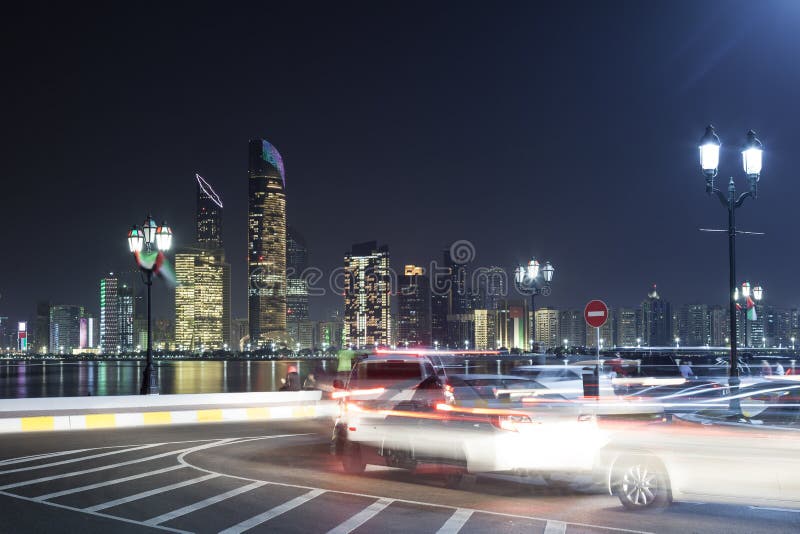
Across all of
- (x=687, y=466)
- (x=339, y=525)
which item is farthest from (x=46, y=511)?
(x=687, y=466)

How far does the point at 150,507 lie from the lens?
11.0 m

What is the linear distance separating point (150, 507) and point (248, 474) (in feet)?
10.6

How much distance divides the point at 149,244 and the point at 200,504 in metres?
19.2

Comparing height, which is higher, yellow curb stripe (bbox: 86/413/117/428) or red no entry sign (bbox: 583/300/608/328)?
red no entry sign (bbox: 583/300/608/328)

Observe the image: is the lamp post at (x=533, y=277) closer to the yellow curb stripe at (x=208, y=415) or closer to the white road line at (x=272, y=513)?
the yellow curb stripe at (x=208, y=415)

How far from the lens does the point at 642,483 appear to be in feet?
34.8

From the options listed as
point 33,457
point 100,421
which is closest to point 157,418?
A: point 100,421

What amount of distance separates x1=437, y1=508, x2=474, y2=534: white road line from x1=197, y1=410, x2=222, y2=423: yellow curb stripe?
54.2 ft

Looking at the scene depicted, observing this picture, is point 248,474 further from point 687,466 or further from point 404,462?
point 687,466

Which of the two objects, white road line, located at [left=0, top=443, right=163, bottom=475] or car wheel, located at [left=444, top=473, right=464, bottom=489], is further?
white road line, located at [left=0, top=443, right=163, bottom=475]

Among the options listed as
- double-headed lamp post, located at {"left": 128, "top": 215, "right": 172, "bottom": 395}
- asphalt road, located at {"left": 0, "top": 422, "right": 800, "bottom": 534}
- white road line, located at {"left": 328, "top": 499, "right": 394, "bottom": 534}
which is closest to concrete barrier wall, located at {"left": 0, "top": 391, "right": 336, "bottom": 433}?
double-headed lamp post, located at {"left": 128, "top": 215, "right": 172, "bottom": 395}

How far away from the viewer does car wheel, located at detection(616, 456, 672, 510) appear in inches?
410

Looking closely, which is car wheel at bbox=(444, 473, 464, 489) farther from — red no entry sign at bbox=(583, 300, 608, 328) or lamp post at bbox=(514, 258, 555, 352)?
lamp post at bbox=(514, 258, 555, 352)

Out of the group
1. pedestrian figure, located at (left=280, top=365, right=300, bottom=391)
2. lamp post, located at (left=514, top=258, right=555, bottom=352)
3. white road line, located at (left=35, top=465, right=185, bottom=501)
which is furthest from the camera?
lamp post, located at (left=514, top=258, right=555, bottom=352)
